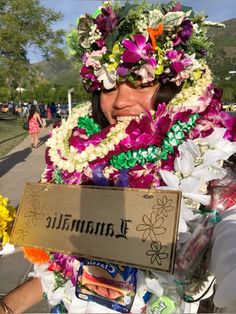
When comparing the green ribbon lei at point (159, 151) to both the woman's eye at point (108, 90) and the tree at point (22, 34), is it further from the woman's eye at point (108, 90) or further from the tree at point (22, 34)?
the tree at point (22, 34)

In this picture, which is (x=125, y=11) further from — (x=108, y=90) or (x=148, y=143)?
(x=148, y=143)

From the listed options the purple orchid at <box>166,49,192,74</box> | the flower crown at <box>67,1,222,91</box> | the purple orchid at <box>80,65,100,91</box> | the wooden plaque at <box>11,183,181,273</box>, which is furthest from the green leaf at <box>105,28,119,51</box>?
the wooden plaque at <box>11,183,181,273</box>

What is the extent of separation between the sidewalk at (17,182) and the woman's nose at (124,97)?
7.19 feet

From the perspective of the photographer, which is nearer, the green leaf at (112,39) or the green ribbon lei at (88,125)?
the green leaf at (112,39)

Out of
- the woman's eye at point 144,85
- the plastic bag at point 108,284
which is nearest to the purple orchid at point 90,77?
the woman's eye at point 144,85

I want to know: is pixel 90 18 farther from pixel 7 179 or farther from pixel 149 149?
pixel 7 179

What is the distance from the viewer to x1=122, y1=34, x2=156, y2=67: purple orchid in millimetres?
1743

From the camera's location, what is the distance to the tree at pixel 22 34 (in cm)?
2417

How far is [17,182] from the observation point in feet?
29.2

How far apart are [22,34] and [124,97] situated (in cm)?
2474

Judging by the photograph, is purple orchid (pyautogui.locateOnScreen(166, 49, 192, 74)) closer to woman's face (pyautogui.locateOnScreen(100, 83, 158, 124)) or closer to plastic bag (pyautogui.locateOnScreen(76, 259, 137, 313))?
woman's face (pyautogui.locateOnScreen(100, 83, 158, 124))

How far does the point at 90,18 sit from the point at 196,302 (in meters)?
1.32

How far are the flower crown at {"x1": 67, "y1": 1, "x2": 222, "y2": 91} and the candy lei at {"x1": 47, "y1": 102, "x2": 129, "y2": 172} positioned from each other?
23 cm

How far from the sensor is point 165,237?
127 centimetres
